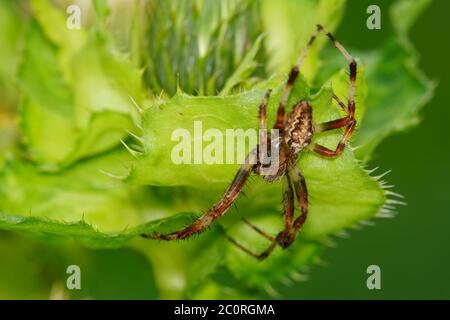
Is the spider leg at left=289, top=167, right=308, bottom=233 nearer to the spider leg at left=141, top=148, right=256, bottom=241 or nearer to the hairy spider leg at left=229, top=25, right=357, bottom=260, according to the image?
the hairy spider leg at left=229, top=25, right=357, bottom=260

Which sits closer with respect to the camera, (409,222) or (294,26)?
(294,26)

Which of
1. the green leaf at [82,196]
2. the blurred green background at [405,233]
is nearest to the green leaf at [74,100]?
the green leaf at [82,196]

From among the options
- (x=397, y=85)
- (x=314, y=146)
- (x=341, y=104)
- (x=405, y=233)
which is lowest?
(x=314, y=146)

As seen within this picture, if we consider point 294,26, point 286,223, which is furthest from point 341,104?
point 294,26

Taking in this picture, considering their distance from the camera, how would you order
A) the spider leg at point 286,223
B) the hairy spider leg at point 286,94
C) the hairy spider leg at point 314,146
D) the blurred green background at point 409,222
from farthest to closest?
the blurred green background at point 409,222 → the spider leg at point 286,223 → the hairy spider leg at point 314,146 → the hairy spider leg at point 286,94

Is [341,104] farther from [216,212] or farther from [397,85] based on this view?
[397,85]

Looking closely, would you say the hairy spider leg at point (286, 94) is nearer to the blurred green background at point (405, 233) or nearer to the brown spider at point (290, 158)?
the brown spider at point (290, 158)
